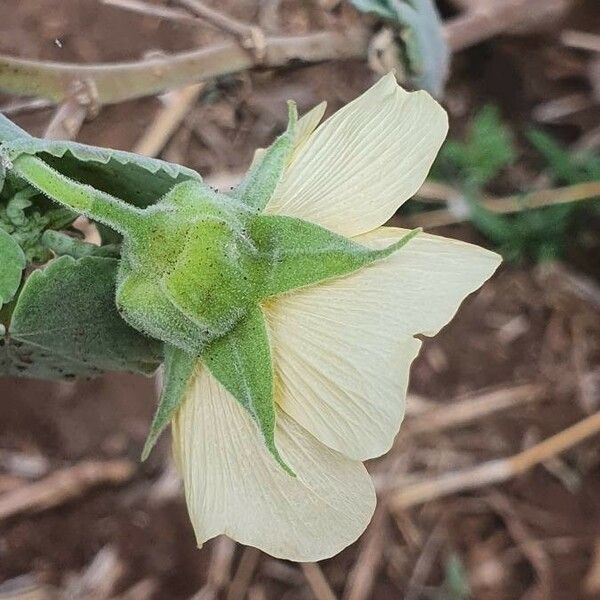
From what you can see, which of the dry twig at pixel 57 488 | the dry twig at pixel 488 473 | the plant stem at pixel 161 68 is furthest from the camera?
the dry twig at pixel 488 473

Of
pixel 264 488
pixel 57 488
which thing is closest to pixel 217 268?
pixel 264 488

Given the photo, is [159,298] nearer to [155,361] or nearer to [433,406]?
[155,361]

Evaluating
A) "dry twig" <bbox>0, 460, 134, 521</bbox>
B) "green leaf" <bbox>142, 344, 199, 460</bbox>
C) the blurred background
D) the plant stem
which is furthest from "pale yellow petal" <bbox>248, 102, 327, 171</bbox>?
"dry twig" <bbox>0, 460, 134, 521</bbox>

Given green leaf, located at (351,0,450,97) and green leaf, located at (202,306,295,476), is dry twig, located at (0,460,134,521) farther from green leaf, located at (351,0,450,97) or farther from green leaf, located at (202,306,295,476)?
green leaf, located at (202,306,295,476)

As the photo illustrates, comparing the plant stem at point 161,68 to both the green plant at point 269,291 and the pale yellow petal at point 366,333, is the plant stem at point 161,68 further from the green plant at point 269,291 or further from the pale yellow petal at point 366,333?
the pale yellow petal at point 366,333

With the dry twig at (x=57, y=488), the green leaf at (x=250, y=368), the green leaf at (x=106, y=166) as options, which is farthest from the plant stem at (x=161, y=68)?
the dry twig at (x=57, y=488)
